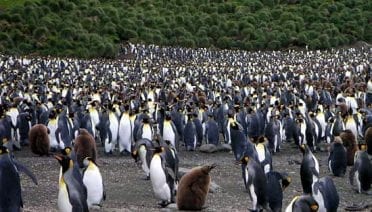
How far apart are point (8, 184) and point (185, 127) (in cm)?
696

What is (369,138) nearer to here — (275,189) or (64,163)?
(275,189)

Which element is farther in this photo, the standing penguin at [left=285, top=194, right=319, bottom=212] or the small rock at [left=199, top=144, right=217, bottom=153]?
the small rock at [left=199, top=144, right=217, bottom=153]

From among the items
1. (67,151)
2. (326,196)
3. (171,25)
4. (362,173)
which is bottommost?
(362,173)

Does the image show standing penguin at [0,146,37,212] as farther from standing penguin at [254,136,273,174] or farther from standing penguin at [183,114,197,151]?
standing penguin at [183,114,197,151]

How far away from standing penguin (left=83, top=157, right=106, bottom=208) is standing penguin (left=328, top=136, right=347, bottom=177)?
13.6 feet

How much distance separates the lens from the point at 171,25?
46625 millimetres

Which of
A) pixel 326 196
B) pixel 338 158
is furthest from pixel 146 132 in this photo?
pixel 326 196

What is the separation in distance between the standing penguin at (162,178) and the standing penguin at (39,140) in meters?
4.29

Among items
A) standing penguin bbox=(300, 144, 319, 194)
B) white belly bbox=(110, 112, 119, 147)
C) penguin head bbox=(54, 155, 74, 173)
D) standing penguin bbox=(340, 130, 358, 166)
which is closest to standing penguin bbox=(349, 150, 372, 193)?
A: standing penguin bbox=(300, 144, 319, 194)

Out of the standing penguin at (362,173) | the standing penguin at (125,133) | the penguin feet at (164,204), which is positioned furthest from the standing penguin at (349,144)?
the penguin feet at (164,204)

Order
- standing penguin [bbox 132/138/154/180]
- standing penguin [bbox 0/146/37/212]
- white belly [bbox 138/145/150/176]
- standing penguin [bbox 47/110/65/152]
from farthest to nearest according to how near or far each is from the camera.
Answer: standing penguin [bbox 47/110/65/152], white belly [bbox 138/145/150/176], standing penguin [bbox 132/138/154/180], standing penguin [bbox 0/146/37/212]

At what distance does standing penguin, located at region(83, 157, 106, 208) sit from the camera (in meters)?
8.23

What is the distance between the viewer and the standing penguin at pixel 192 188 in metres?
8.38

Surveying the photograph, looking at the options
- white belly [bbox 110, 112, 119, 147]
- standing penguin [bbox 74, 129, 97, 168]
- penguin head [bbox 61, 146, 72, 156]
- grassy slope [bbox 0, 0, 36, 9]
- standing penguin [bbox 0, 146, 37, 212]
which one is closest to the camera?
standing penguin [bbox 0, 146, 37, 212]
